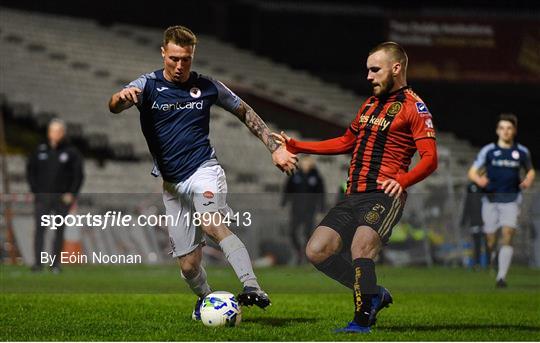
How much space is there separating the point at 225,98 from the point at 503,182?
663cm

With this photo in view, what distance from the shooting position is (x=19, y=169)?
22.1 meters

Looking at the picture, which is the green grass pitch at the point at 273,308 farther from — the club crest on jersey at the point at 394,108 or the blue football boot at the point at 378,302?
the club crest on jersey at the point at 394,108

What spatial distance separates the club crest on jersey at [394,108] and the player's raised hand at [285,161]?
0.80 m

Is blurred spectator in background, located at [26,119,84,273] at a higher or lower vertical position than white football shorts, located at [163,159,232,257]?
lower

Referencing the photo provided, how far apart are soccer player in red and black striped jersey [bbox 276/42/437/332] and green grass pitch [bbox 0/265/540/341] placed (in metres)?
0.38

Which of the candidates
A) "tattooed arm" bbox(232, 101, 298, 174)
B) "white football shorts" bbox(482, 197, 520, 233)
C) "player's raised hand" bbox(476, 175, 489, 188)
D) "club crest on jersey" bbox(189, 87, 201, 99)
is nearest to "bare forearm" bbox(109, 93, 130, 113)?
"club crest on jersey" bbox(189, 87, 201, 99)

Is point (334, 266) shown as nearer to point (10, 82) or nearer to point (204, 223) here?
point (204, 223)

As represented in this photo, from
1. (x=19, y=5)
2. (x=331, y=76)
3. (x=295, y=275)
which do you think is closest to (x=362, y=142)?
(x=295, y=275)

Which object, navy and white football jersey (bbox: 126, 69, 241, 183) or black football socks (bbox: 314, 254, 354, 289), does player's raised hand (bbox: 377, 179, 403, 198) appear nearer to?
black football socks (bbox: 314, 254, 354, 289)

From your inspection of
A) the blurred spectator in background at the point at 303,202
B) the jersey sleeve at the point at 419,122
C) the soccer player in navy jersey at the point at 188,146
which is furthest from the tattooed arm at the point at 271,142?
the blurred spectator in background at the point at 303,202

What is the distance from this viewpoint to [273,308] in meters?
10.3

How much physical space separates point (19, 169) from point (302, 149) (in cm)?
1465

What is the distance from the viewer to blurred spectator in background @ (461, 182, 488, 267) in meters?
15.0

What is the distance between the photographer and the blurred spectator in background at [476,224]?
49.1 feet
